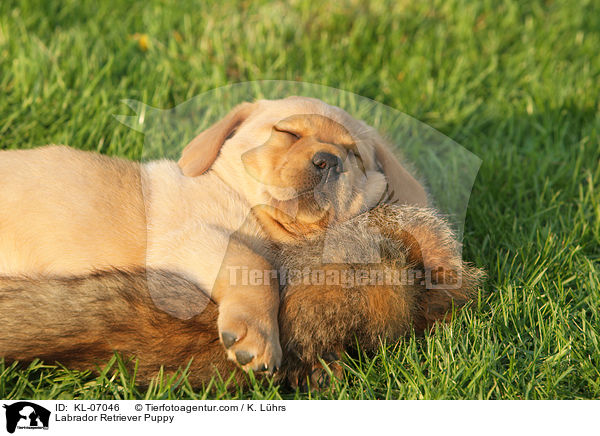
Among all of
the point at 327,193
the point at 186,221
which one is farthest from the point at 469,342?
the point at 186,221

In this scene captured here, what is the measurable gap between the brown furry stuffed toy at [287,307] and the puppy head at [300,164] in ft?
0.77

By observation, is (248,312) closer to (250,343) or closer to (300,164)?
(250,343)

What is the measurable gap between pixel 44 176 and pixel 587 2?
5.25 metres

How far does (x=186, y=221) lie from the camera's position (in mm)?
2775

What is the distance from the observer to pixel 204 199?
288 cm

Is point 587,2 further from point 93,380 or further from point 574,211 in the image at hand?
point 93,380

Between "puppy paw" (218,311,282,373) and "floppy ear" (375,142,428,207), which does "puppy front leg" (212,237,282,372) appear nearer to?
"puppy paw" (218,311,282,373)

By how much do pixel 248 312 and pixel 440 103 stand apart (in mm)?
3113

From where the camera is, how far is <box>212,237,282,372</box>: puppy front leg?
226 cm

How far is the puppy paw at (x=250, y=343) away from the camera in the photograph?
225 cm
